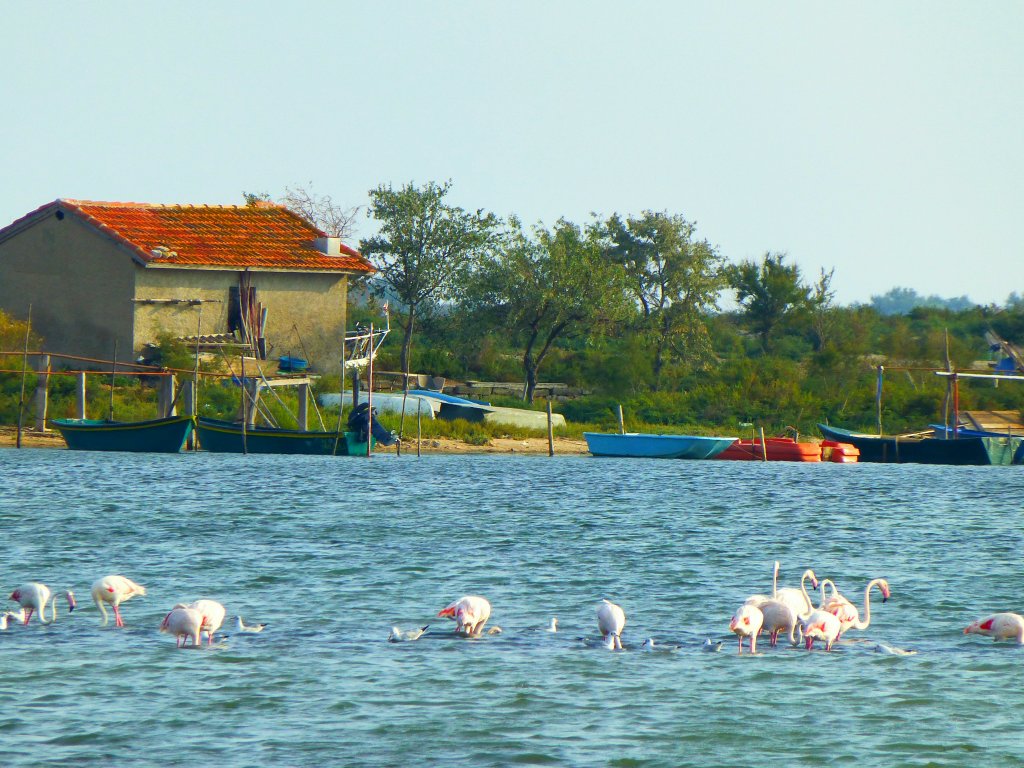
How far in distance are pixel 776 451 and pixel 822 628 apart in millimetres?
37167

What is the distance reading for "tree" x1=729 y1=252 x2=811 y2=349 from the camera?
7356cm

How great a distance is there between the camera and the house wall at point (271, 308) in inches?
1822

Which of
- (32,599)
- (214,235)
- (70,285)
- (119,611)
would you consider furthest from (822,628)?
(214,235)

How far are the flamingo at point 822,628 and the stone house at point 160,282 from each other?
110 ft

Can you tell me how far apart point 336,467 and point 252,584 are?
2319 centimetres

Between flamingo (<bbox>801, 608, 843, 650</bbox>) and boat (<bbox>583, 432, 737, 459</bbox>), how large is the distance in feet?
114

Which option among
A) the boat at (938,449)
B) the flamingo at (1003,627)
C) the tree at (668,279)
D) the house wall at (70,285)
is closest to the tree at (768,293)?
the tree at (668,279)

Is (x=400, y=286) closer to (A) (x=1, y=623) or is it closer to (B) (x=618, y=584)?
(B) (x=618, y=584)

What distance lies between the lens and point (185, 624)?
43.7 feet

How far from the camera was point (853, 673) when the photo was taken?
506 inches

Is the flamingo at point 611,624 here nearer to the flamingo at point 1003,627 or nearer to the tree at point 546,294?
the flamingo at point 1003,627

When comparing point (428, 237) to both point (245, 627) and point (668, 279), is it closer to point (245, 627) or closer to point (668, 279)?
point (668, 279)

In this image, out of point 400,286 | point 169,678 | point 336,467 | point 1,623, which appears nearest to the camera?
point 169,678

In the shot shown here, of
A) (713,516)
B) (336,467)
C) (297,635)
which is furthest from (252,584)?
(336,467)
